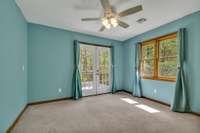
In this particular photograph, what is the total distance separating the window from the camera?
3.82 metres

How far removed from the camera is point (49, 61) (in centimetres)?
425

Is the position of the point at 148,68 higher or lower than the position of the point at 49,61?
lower

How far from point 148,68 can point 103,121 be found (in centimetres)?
292

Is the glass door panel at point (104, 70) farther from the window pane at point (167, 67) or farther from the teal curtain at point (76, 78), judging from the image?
the window pane at point (167, 67)

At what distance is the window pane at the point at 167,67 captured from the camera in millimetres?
3775

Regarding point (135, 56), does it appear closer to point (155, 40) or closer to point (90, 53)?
point (155, 40)

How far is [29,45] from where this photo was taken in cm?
393

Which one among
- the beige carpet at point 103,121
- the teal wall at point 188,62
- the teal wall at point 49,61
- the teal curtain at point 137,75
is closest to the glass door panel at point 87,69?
the teal wall at point 49,61

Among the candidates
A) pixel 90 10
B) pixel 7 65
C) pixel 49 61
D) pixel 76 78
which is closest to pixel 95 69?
pixel 76 78

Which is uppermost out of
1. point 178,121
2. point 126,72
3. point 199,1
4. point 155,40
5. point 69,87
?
point 199,1

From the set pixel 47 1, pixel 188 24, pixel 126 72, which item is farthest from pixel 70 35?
pixel 188 24

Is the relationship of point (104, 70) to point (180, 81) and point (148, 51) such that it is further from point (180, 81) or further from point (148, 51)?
point (180, 81)

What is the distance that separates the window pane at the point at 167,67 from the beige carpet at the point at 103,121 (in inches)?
42.9

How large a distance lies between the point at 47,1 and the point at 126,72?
173 inches
